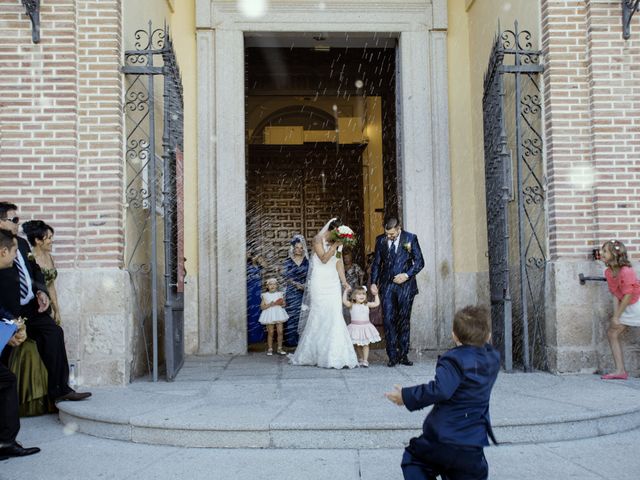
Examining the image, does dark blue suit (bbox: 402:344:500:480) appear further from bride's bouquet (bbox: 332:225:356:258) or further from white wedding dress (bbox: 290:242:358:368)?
bride's bouquet (bbox: 332:225:356:258)

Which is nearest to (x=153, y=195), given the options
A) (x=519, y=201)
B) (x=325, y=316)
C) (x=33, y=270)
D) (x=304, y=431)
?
(x=33, y=270)

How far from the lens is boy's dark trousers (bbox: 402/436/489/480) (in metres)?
3.49

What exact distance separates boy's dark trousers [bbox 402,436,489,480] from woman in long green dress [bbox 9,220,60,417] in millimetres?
4026

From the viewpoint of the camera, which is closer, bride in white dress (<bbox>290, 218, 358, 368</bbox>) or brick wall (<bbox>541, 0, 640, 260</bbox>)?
brick wall (<bbox>541, 0, 640, 260</bbox>)

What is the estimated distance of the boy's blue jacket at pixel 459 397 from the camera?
11.4 ft

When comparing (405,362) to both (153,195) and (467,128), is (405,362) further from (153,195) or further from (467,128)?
(467,128)

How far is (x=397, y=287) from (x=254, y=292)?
3363 mm

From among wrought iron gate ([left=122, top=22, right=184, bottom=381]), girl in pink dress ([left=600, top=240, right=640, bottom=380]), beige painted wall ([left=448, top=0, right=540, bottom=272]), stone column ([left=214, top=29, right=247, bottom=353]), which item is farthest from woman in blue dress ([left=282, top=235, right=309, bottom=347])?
girl in pink dress ([left=600, top=240, right=640, bottom=380])

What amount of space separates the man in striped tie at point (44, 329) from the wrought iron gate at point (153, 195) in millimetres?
1083

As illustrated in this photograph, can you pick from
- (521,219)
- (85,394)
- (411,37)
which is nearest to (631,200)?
(521,219)

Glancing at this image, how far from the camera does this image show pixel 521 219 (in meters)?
7.80

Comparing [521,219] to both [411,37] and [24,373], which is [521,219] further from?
[24,373]

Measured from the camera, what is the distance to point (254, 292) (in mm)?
11305

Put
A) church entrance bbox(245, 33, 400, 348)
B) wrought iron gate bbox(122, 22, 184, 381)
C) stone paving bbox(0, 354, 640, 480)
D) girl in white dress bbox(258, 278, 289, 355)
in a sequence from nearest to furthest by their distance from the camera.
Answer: stone paving bbox(0, 354, 640, 480) < wrought iron gate bbox(122, 22, 184, 381) < girl in white dress bbox(258, 278, 289, 355) < church entrance bbox(245, 33, 400, 348)
